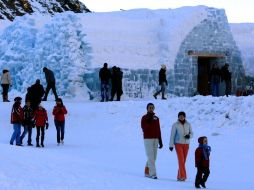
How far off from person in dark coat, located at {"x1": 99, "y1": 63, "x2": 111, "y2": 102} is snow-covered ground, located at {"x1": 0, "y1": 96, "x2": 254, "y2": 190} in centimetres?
113

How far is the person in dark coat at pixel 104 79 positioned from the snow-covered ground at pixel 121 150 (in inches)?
44.3

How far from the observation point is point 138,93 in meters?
26.4

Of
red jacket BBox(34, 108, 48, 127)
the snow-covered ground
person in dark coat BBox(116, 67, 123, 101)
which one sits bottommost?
the snow-covered ground

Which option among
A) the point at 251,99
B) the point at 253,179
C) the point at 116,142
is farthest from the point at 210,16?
the point at 253,179

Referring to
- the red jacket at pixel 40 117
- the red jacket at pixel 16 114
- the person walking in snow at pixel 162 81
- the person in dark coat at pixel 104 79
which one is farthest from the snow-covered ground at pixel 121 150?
the person walking in snow at pixel 162 81

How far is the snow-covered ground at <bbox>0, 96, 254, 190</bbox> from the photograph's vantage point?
9.62 m

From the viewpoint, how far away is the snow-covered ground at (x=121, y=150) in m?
9.62

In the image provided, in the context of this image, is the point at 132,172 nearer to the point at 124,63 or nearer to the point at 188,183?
the point at 188,183

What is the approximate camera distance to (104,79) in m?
24.5

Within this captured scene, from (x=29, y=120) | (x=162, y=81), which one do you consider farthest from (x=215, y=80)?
(x=29, y=120)

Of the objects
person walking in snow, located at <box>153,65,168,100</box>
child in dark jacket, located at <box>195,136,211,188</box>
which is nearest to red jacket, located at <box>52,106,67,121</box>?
child in dark jacket, located at <box>195,136,211,188</box>

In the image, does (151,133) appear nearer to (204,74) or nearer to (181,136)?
(181,136)

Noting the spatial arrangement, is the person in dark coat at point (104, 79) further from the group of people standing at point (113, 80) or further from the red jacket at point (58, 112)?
the red jacket at point (58, 112)

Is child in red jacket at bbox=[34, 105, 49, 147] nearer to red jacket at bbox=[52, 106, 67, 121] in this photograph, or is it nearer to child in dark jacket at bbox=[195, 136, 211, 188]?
red jacket at bbox=[52, 106, 67, 121]
